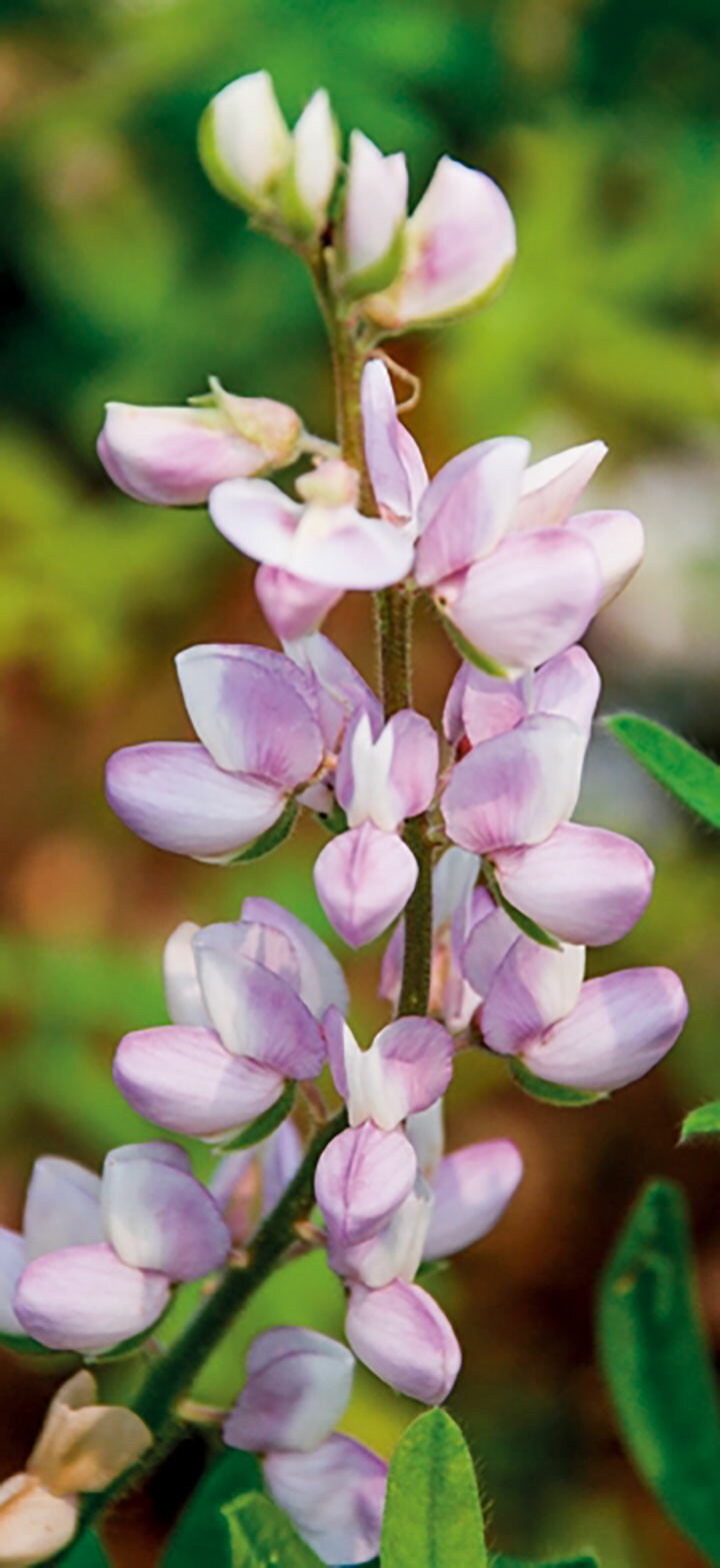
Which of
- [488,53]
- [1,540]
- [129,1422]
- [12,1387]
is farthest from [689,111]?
[129,1422]

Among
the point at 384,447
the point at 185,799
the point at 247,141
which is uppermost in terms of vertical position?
the point at 247,141

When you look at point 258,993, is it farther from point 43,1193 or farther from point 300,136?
point 300,136

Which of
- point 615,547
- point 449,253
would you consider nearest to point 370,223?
point 449,253

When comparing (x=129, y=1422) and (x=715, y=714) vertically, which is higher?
(x=129, y=1422)

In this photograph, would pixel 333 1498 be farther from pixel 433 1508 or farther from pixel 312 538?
pixel 312 538

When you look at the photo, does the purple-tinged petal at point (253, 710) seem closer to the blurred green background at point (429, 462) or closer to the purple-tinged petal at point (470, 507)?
the purple-tinged petal at point (470, 507)

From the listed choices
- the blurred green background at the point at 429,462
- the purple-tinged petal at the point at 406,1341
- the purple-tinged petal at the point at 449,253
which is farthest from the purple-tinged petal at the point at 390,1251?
the blurred green background at the point at 429,462
